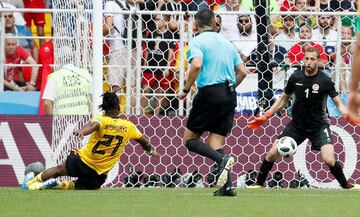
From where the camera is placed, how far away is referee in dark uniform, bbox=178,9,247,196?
13.6 m

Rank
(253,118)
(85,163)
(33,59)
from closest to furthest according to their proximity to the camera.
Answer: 1. (85,163)
2. (253,118)
3. (33,59)

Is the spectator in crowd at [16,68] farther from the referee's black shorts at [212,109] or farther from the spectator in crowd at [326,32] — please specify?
the referee's black shorts at [212,109]

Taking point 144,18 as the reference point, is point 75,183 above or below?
below

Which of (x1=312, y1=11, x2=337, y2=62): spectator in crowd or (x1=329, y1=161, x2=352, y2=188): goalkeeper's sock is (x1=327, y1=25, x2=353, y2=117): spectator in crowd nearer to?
(x1=312, y1=11, x2=337, y2=62): spectator in crowd

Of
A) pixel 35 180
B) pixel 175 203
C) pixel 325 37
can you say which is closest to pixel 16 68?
pixel 35 180

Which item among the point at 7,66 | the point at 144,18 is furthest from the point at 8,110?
the point at 144,18

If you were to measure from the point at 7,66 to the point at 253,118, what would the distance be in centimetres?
378

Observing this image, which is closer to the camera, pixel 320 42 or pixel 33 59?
pixel 320 42

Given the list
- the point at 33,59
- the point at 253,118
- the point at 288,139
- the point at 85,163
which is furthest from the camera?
the point at 33,59

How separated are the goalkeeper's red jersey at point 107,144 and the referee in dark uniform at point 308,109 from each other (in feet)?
6.62

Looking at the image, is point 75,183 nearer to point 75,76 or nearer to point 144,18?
point 75,76

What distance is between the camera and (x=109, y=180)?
17000 millimetres

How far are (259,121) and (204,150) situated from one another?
8.85 ft

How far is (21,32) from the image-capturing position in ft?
63.6
